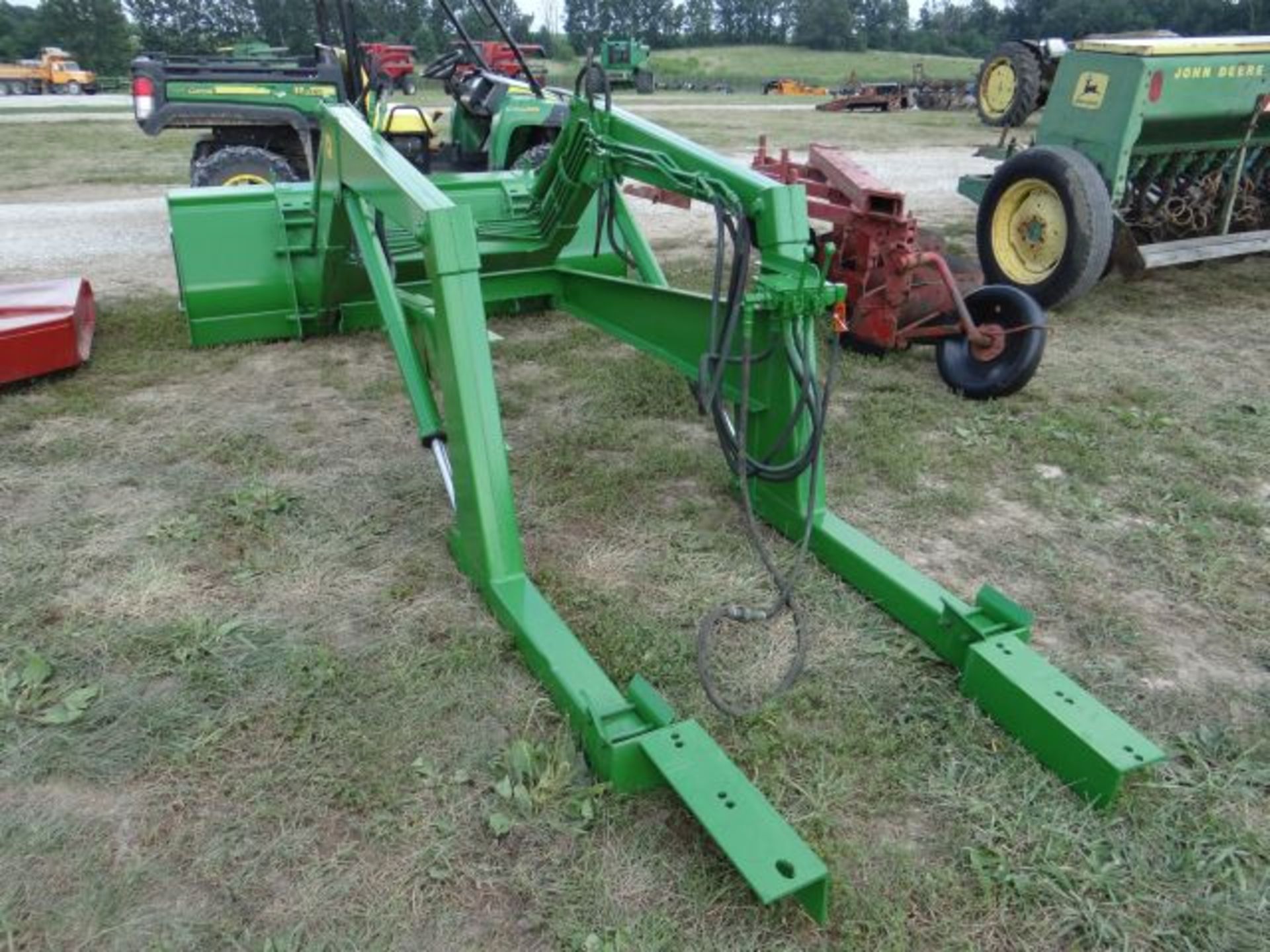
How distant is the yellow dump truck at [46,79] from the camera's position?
33.1 meters

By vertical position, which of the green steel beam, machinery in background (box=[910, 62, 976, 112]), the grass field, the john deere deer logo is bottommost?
machinery in background (box=[910, 62, 976, 112])

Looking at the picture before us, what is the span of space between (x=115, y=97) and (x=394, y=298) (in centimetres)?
3236

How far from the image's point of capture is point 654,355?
382 centimetres

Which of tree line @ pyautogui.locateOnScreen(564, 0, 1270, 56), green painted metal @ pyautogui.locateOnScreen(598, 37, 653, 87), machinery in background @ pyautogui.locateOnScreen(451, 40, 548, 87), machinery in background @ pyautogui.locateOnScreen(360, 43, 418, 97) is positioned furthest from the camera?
tree line @ pyautogui.locateOnScreen(564, 0, 1270, 56)

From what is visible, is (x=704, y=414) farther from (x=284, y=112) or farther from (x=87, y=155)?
(x=87, y=155)

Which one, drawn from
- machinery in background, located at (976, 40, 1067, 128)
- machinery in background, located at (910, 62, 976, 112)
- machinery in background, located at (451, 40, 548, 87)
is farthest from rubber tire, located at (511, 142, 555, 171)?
machinery in background, located at (910, 62, 976, 112)

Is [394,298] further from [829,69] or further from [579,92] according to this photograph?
[829,69]

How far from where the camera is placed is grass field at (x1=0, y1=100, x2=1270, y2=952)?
1.93 m

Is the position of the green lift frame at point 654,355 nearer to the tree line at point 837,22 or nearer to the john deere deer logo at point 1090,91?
the john deere deer logo at point 1090,91

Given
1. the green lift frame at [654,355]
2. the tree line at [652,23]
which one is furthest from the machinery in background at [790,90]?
the green lift frame at [654,355]

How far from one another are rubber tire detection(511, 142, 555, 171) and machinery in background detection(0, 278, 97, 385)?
3093 millimetres

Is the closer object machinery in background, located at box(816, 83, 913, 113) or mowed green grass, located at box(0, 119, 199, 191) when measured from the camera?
Result: mowed green grass, located at box(0, 119, 199, 191)

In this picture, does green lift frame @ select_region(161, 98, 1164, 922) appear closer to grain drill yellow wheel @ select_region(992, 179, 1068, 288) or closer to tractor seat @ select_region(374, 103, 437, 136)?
grain drill yellow wheel @ select_region(992, 179, 1068, 288)

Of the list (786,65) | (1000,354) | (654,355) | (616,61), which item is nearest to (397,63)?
(616,61)
